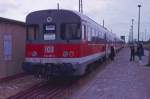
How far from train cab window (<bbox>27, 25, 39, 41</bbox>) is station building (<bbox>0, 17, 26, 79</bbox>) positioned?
1.40 meters

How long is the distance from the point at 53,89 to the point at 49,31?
7.78 feet

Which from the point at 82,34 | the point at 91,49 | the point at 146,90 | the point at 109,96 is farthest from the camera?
the point at 91,49

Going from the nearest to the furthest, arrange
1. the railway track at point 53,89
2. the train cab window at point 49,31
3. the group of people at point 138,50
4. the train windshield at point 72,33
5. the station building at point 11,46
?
1. the railway track at point 53,89
2. the train windshield at point 72,33
3. the train cab window at point 49,31
4. the station building at point 11,46
5. the group of people at point 138,50

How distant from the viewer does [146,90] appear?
1573 cm

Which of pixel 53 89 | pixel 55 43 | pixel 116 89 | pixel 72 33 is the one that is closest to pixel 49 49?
pixel 55 43

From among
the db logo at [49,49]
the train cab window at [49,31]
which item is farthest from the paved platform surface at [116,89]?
the train cab window at [49,31]

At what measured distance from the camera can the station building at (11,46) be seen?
18312 millimetres

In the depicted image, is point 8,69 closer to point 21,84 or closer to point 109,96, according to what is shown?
point 21,84

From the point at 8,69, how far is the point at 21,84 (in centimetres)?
177

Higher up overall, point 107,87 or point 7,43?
point 7,43

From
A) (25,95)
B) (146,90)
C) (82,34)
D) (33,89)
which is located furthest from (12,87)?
(146,90)

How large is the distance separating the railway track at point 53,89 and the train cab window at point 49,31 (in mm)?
2056

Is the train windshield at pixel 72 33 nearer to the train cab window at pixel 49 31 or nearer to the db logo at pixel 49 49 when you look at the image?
the train cab window at pixel 49 31

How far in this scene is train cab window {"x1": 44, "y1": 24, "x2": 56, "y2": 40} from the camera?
16.9 meters
